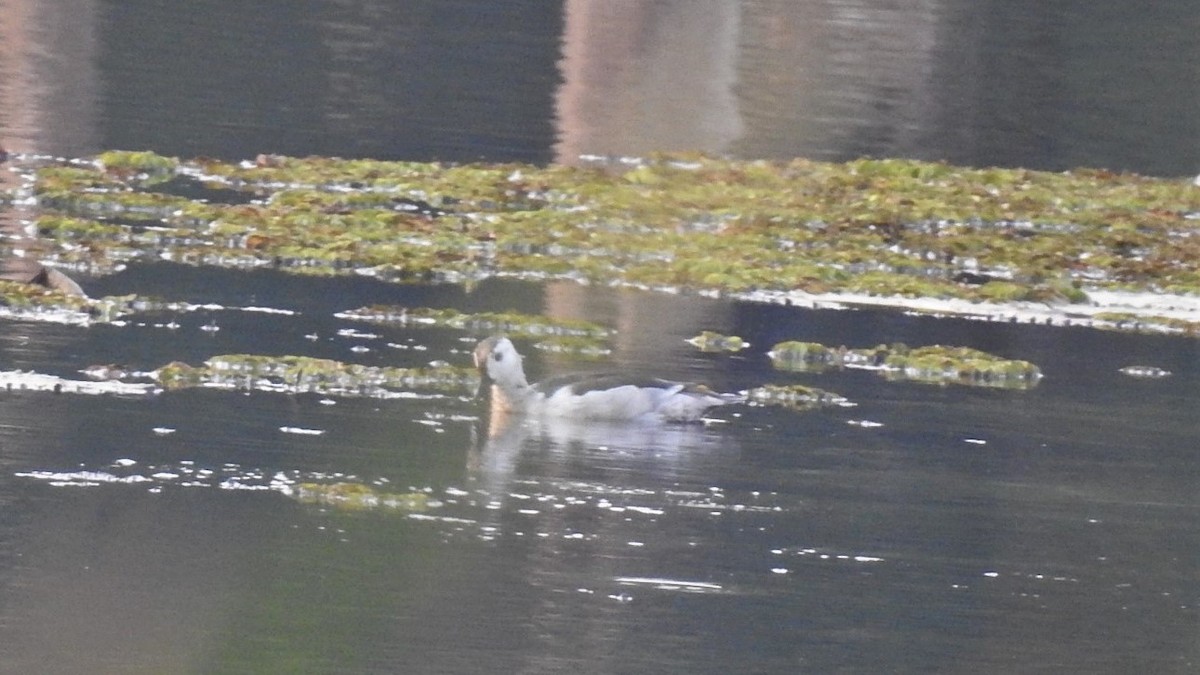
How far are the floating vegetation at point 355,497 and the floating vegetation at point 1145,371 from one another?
413 cm

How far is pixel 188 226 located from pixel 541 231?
1.77m

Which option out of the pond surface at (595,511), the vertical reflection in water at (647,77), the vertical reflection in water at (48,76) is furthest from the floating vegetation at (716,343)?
the vertical reflection in water at (647,77)

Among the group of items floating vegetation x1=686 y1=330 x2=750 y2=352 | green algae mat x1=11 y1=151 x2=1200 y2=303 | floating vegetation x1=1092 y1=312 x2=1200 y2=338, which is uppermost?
green algae mat x1=11 y1=151 x2=1200 y2=303

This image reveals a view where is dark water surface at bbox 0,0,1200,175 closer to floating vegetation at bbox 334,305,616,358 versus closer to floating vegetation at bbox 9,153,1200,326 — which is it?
floating vegetation at bbox 9,153,1200,326

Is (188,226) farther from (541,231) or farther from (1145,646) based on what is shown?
(1145,646)

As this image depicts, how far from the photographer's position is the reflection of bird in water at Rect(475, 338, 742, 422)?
341 inches

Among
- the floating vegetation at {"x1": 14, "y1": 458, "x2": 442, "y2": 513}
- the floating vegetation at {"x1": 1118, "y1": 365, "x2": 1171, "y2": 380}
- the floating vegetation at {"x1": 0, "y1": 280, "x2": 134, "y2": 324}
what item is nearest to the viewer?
the floating vegetation at {"x1": 14, "y1": 458, "x2": 442, "y2": 513}

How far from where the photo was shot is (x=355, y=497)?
7262mm

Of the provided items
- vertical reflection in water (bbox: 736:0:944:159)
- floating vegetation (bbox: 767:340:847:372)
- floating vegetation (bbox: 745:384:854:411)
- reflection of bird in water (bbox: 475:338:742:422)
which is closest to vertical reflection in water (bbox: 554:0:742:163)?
vertical reflection in water (bbox: 736:0:944:159)

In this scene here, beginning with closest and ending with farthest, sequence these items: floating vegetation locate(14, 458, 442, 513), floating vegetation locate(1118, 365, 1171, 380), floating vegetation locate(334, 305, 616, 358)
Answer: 1. floating vegetation locate(14, 458, 442, 513)
2. floating vegetation locate(334, 305, 616, 358)
3. floating vegetation locate(1118, 365, 1171, 380)

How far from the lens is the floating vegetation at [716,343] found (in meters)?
10.3

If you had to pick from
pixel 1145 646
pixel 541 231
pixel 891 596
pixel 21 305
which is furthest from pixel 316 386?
pixel 541 231

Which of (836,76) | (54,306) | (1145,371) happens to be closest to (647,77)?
(836,76)

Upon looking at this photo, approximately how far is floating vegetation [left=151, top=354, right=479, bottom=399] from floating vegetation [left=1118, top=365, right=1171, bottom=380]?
2899 mm
